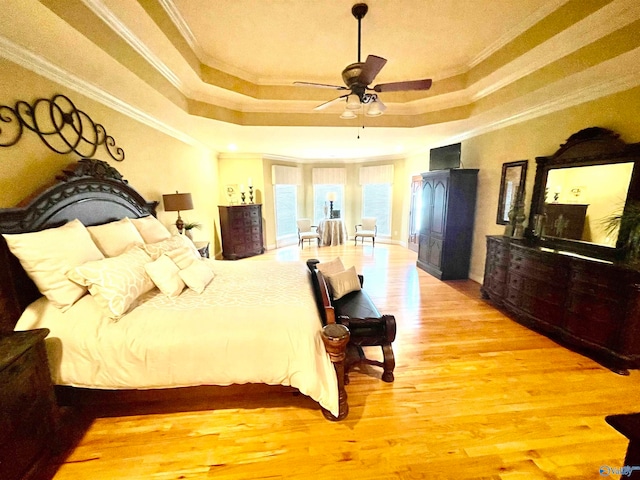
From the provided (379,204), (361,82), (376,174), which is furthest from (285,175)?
(361,82)

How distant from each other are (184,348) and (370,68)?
7.61 feet

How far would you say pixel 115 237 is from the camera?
7.20 feet

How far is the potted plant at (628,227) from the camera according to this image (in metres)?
2.16

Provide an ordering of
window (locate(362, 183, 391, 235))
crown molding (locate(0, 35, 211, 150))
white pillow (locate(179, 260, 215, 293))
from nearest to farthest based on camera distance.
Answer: crown molding (locate(0, 35, 211, 150)), white pillow (locate(179, 260, 215, 293)), window (locate(362, 183, 391, 235))

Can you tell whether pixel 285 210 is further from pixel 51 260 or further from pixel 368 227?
pixel 51 260

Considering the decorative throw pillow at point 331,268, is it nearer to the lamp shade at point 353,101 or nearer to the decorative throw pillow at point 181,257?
the decorative throw pillow at point 181,257

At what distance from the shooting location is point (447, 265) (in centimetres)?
444

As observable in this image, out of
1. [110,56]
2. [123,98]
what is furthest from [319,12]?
[123,98]

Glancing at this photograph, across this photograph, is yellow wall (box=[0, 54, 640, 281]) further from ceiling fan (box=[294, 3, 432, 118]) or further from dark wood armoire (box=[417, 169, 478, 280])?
ceiling fan (box=[294, 3, 432, 118])

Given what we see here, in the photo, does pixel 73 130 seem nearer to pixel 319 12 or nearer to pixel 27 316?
pixel 27 316

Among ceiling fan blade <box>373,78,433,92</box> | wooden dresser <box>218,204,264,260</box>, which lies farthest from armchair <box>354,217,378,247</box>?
ceiling fan blade <box>373,78,433,92</box>

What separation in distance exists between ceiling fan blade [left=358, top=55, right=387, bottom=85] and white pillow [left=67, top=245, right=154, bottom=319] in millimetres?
2252

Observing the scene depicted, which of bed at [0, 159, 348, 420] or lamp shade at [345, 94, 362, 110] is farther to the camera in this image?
lamp shade at [345, 94, 362, 110]

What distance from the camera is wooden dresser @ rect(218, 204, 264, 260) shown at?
5.66m
